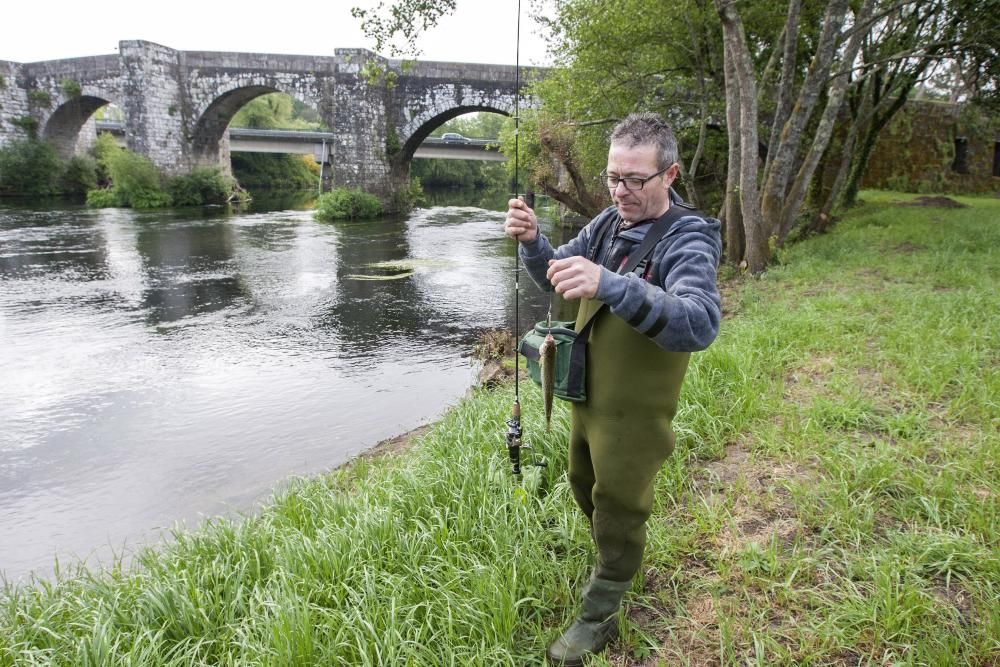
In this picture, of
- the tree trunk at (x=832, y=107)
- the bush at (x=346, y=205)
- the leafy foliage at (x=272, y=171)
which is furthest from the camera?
the leafy foliage at (x=272, y=171)

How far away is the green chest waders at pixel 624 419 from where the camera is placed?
2.00m

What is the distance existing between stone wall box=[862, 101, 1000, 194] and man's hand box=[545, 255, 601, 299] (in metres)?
23.2

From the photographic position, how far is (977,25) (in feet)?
31.3

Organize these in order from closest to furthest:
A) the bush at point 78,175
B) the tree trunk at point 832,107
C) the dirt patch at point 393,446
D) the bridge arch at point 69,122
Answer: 1. the dirt patch at point 393,446
2. the tree trunk at point 832,107
3. the bridge arch at point 69,122
4. the bush at point 78,175

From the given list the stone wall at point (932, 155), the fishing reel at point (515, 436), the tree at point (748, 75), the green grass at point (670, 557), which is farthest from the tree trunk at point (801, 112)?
the stone wall at point (932, 155)

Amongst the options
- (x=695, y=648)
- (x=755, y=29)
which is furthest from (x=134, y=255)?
(x=695, y=648)

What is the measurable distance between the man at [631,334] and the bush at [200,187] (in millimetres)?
32933

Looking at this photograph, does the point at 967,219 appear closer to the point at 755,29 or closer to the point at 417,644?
the point at 755,29

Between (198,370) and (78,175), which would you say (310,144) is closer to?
(78,175)

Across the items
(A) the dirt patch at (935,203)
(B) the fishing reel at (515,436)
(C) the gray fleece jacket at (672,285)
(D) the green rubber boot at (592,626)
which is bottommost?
(D) the green rubber boot at (592,626)

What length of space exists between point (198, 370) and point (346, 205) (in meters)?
19.3

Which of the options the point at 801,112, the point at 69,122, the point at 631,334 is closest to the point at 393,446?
the point at 631,334

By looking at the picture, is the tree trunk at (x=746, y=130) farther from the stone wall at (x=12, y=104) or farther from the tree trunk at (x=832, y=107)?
the stone wall at (x=12, y=104)

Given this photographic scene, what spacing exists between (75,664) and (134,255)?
16186 millimetres
